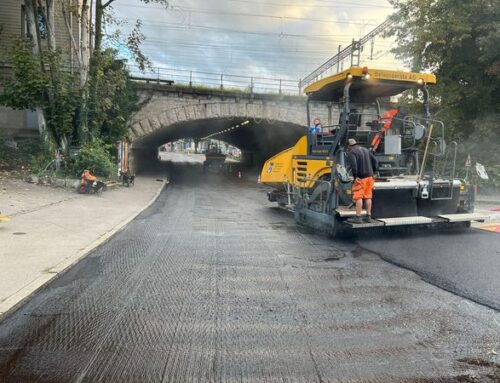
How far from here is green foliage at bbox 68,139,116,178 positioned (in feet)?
54.6

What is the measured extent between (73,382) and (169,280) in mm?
2460

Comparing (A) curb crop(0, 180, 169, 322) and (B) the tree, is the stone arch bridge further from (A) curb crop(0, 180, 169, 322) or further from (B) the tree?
(A) curb crop(0, 180, 169, 322)

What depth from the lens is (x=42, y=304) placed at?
15.7ft

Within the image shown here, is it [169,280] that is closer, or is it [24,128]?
[169,280]

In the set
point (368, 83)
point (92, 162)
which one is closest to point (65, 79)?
point (92, 162)

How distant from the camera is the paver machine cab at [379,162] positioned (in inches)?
325

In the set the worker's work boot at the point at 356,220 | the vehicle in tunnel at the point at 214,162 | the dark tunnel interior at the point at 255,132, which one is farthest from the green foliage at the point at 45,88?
the vehicle in tunnel at the point at 214,162

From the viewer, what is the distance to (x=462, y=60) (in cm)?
1916

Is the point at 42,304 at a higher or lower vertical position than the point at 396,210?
lower

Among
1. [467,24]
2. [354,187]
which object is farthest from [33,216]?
[467,24]

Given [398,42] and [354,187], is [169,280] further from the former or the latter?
[398,42]

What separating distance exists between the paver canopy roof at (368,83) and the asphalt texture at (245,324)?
3.50 m

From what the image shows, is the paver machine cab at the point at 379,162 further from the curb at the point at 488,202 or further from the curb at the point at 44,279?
the curb at the point at 488,202

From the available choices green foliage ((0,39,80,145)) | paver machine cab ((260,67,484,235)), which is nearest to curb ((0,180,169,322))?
paver machine cab ((260,67,484,235))
